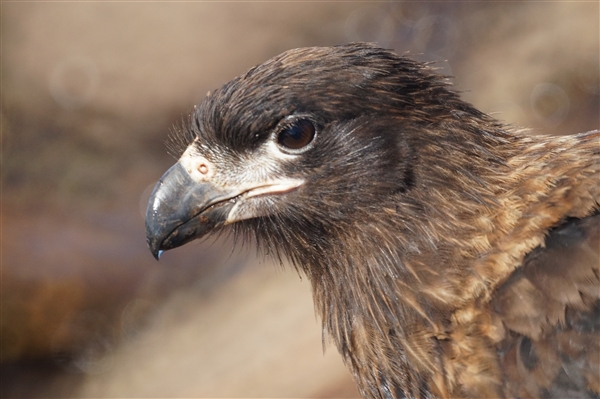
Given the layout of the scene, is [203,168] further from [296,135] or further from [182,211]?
[296,135]

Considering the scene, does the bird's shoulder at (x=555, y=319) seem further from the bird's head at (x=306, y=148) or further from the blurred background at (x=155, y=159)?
the blurred background at (x=155, y=159)

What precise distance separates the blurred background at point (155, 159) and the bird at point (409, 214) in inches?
97.0

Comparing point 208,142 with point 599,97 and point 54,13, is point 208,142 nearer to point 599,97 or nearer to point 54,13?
point 599,97

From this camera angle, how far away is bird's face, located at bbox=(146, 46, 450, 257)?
2527mm

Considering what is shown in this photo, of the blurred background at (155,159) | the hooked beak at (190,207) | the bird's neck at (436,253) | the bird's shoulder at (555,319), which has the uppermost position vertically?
the blurred background at (155,159)

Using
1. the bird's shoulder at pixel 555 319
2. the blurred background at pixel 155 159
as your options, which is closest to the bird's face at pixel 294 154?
the bird's shoulder at pixel 555 319

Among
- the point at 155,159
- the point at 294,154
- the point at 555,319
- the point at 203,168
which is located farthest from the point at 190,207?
the point at 155,159

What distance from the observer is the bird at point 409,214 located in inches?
88.4

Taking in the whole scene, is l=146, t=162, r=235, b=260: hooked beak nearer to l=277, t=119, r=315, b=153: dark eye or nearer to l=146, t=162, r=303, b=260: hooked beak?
l=146, t=162, r=303, b=260: hooked beak

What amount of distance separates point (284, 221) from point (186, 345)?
4729 mm

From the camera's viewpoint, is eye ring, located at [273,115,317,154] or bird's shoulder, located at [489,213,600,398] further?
eye ring, located at [273,115,317,154]

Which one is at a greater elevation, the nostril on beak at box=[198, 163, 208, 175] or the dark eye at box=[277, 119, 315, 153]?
the nostril on beak at box=[198, 163, 208, 175]

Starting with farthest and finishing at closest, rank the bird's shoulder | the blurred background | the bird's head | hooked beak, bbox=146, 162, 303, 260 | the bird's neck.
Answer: the blurred background, hooked beak, bbox=146, 162, 303, 260, the bird's head, the bird's neck, the bird's shoulder

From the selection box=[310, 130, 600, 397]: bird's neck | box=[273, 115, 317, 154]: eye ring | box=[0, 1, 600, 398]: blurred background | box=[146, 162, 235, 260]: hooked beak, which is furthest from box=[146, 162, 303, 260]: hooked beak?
box=[0, 1, 600, 398]: blurred background
